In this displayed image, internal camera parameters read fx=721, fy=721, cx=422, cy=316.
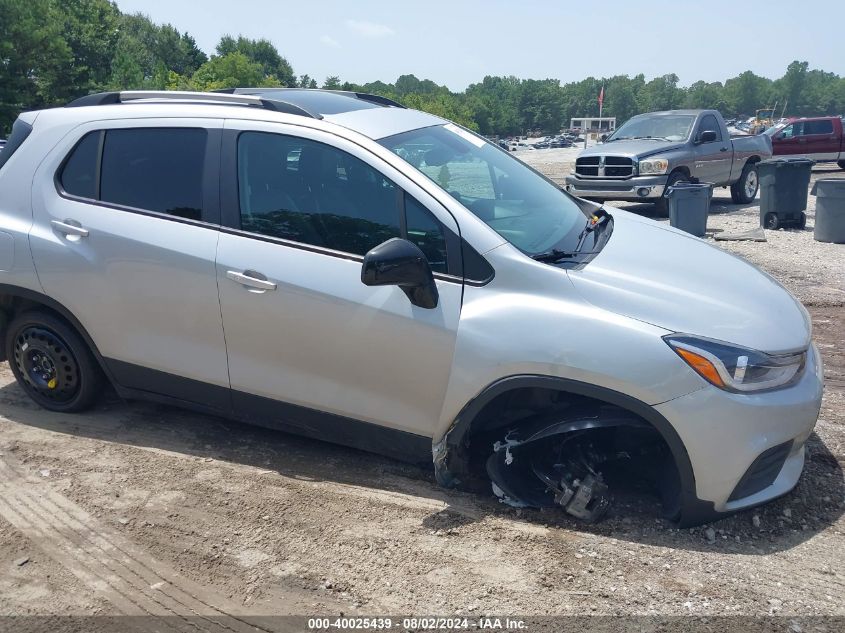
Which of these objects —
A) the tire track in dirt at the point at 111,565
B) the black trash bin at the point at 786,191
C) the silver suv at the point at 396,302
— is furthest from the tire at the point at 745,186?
the tire track in dirt at the point at 111,565

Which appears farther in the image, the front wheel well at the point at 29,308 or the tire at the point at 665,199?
the tire at the point at 665,199

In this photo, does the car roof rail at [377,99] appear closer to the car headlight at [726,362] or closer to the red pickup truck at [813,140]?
the car headlight at [726,362]

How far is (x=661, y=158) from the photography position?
511 inches

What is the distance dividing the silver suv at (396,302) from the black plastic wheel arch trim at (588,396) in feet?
0.03

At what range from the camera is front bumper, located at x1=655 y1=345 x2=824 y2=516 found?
9.99ft

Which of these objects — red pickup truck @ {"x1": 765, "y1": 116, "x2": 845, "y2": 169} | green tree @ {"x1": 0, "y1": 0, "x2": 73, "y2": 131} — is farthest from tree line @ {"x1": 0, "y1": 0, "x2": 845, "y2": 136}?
red pickup truck @ {"x1": 765, "y1": 116, "x2": 845, "y2": 169}

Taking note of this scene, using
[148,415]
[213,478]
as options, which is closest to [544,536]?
[213,478]

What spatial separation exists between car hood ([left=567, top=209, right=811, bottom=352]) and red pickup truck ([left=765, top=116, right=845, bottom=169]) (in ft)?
77.9

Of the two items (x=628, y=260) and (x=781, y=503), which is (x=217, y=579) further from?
(x=781, y=503)

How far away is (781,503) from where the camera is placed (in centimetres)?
361

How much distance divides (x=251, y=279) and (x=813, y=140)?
2579cm

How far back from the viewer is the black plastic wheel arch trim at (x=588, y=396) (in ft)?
10.2

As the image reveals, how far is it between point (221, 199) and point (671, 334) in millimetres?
2369

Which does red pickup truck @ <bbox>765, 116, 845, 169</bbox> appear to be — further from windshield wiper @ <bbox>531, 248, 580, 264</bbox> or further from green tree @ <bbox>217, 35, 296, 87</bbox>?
green tree @ <bbox>217, 35, 296, 87</bbox>
